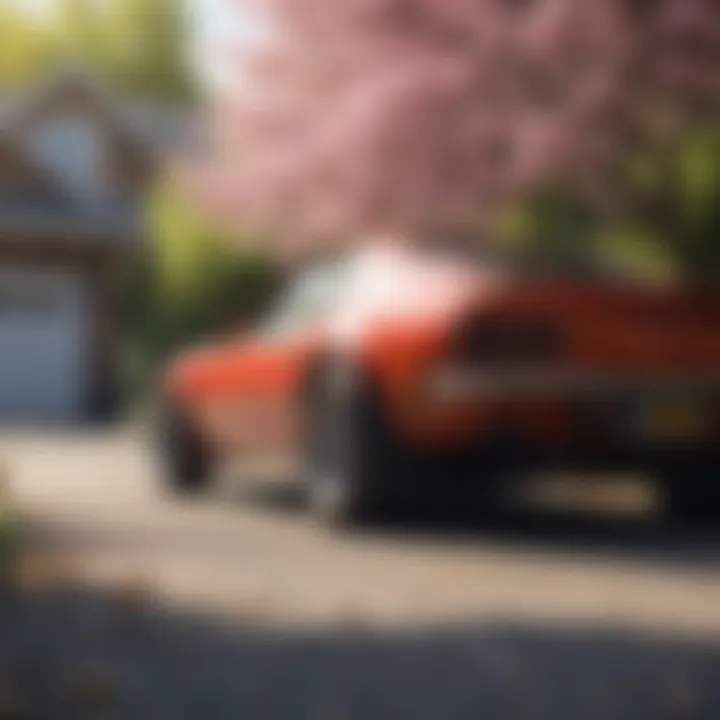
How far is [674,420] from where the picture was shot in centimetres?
862

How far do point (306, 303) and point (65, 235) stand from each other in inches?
713

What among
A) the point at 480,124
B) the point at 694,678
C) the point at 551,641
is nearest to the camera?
the point at 694,678

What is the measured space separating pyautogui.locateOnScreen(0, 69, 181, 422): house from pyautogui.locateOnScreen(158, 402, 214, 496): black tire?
1248 centimetres

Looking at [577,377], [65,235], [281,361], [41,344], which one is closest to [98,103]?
[65,235]

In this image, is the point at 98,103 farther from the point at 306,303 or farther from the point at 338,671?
the point at 338,671

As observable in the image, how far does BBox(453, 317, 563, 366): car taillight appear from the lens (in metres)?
8.33

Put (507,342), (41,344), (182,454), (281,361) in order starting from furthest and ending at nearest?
1. (41,344)
2. (182,454)
3. (281,361)
4. (507,342)

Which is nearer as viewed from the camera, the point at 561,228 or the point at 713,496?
the point at 713,496

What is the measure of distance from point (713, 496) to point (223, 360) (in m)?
2.54

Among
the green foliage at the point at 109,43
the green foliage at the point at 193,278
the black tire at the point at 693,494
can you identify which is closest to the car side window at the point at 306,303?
the black tire at the point at 693,494

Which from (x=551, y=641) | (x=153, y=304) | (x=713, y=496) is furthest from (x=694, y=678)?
(x=153, y=304)

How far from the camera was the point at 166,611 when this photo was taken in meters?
6.84

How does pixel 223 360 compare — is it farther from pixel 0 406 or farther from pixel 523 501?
pixel 0 406

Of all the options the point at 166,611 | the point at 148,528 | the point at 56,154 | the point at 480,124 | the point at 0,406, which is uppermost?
the point at 56,154
